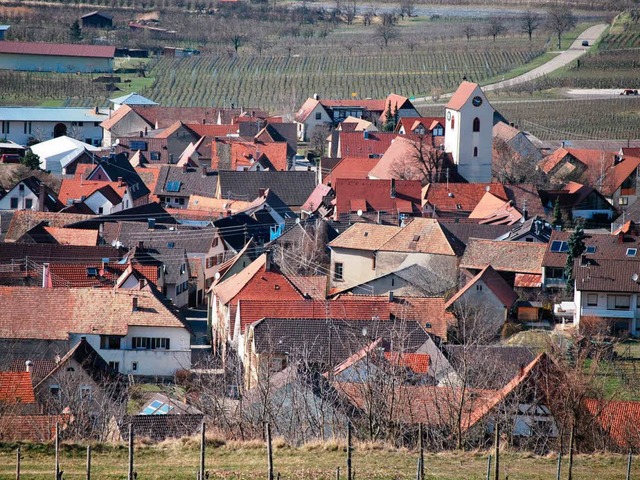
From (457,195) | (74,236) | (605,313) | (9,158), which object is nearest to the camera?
(605,313)

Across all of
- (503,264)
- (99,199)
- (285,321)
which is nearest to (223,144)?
(99,199)

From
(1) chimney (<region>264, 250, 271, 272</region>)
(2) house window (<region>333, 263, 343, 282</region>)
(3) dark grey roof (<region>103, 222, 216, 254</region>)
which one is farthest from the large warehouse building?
(1) chimney (<region>264, 250, 271, 272</region>)

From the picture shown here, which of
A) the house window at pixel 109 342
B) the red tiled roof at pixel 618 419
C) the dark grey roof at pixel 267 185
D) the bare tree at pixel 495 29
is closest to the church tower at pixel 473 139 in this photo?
the dark grey roof at pixel 267 185

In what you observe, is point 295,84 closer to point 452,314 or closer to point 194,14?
point 194,14

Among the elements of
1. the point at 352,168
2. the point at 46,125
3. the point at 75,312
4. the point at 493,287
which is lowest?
the point at 75,312

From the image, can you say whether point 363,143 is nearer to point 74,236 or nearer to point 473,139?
point 473,139

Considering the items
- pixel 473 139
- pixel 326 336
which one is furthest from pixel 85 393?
pixel 473 139

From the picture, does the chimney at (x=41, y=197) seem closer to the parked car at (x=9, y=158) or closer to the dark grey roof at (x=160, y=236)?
the dark grey roof at (x=160, y=236)
